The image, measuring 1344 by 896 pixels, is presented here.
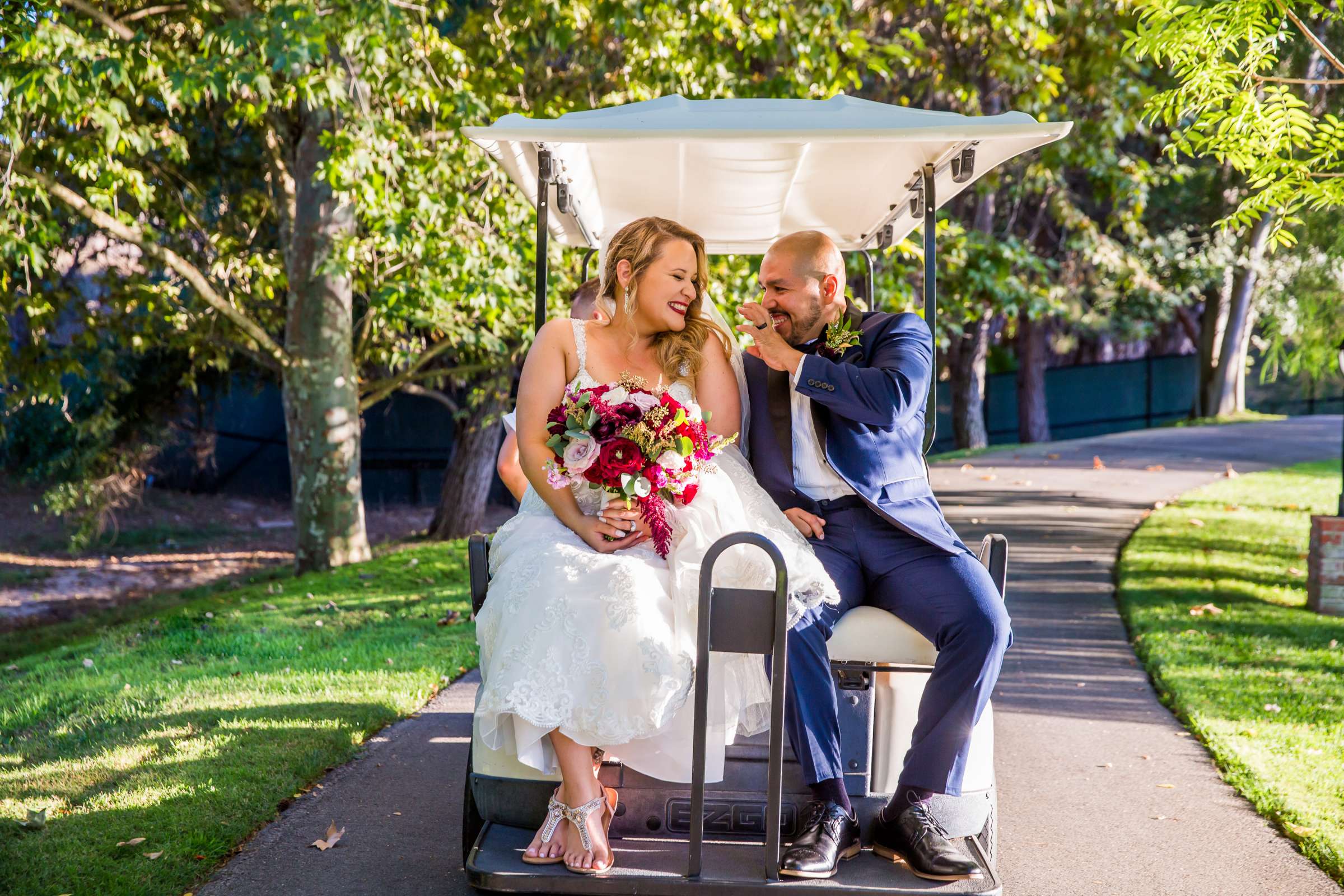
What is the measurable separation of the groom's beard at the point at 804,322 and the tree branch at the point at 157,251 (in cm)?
586

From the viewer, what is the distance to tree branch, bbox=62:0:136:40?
7688 millimetres

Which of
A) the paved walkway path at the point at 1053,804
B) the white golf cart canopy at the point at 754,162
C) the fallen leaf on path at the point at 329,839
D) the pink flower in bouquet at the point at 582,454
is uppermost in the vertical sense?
the white golf cart canopy at the point at 754,162

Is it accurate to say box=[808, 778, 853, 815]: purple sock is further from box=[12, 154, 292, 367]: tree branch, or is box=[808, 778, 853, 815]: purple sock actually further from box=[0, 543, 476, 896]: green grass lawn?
box=[12, 154, 292, 367]: tree branch

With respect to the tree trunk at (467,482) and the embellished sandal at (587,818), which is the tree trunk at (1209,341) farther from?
the embellished sandal at (587,818)

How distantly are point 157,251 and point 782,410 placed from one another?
22.9 feet

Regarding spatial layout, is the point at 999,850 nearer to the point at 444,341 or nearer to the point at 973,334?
the point at 444,341

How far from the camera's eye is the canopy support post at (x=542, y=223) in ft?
12.8

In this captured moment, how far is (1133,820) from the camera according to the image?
414cm

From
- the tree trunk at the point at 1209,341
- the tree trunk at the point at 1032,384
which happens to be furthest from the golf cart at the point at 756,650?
the tree trunk at the point at 1209,341

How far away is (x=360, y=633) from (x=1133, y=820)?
4.68 metres

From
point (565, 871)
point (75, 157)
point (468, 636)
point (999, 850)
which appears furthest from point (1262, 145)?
point (75, 157)

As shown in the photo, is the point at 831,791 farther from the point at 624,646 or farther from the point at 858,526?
the point at 858,526

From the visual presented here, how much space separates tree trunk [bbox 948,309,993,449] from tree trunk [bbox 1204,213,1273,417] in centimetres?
454

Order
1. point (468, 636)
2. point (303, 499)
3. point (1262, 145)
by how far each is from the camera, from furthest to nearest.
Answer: point (303, 499) < point (468, 636) < point (1262, 145)
